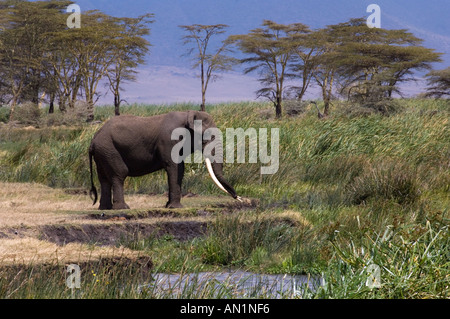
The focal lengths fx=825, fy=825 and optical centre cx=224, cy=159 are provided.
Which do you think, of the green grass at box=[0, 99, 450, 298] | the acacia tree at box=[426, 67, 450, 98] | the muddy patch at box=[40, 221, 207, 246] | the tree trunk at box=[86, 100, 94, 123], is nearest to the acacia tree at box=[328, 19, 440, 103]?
the acacia tree at box=[426, 67, 450, 98]

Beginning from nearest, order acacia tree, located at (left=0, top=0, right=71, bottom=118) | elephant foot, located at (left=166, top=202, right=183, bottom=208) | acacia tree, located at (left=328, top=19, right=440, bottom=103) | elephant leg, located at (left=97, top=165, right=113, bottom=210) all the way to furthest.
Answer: elephant foot, located at (left=166, top=202, right=183, bottom=208) → elephant leg, located at (left=97, top=165, right=113, bottom=210) → acacia tree, located at (left=328, top=19, right=440, bottom=103) → acacia tree, located at (left=0, top=0, right=71, bottom=118)

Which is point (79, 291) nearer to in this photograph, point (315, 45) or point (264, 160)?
point (264, 160)

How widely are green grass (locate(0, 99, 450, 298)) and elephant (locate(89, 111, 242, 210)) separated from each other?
4.68ft

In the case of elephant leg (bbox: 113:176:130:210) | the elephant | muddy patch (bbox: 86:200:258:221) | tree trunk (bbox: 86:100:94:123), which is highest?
the elephant

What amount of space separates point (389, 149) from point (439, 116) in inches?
245

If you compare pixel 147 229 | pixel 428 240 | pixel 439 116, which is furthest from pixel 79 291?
pixel 439 116

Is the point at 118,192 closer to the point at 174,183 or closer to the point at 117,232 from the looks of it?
the point at 174,183

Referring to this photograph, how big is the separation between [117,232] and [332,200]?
13.6ft

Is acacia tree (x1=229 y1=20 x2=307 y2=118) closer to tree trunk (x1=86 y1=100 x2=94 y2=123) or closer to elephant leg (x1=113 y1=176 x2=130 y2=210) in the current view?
tree trunk (x1=86 y1=100 x2=94 y2=123)

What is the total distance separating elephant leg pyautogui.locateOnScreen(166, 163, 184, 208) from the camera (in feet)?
38.4

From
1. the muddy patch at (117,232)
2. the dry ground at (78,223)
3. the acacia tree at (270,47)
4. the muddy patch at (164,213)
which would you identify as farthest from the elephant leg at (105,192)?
the acacia tree at (270,47)

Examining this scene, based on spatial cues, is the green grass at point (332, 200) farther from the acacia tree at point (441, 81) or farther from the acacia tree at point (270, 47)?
the acacia tree at point (270, 47)

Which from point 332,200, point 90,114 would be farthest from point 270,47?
point 332,200
